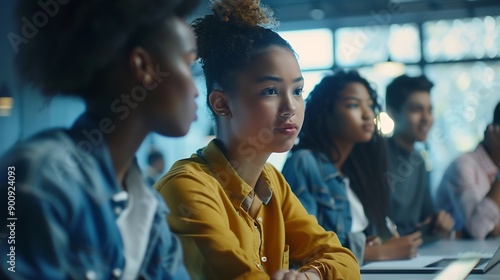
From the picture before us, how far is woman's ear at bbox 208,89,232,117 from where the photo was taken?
1.15m

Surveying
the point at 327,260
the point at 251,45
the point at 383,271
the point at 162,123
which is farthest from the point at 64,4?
the point at 383,271

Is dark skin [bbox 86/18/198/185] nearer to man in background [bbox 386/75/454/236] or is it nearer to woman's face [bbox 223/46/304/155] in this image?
woman's face [bbox 223/46/304/155]

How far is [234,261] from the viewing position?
106cm

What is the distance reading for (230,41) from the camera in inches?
44.9

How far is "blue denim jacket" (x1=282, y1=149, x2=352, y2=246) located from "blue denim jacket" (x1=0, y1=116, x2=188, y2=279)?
79 cm

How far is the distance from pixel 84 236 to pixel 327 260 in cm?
58

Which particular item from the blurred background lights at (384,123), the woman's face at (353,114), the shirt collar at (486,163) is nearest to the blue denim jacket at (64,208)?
the woman's face at (353,114)

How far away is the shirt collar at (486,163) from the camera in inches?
109

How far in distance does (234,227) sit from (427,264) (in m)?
0.91

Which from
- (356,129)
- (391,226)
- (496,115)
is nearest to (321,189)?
(356,129)

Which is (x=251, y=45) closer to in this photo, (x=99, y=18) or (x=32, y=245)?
(x=99, y=18)

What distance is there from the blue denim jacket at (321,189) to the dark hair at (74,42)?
0.81 metres

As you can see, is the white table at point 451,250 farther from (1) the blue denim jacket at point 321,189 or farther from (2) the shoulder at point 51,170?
(2) the shoulder at point 51,170

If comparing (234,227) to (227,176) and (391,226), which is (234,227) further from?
(391,226)
